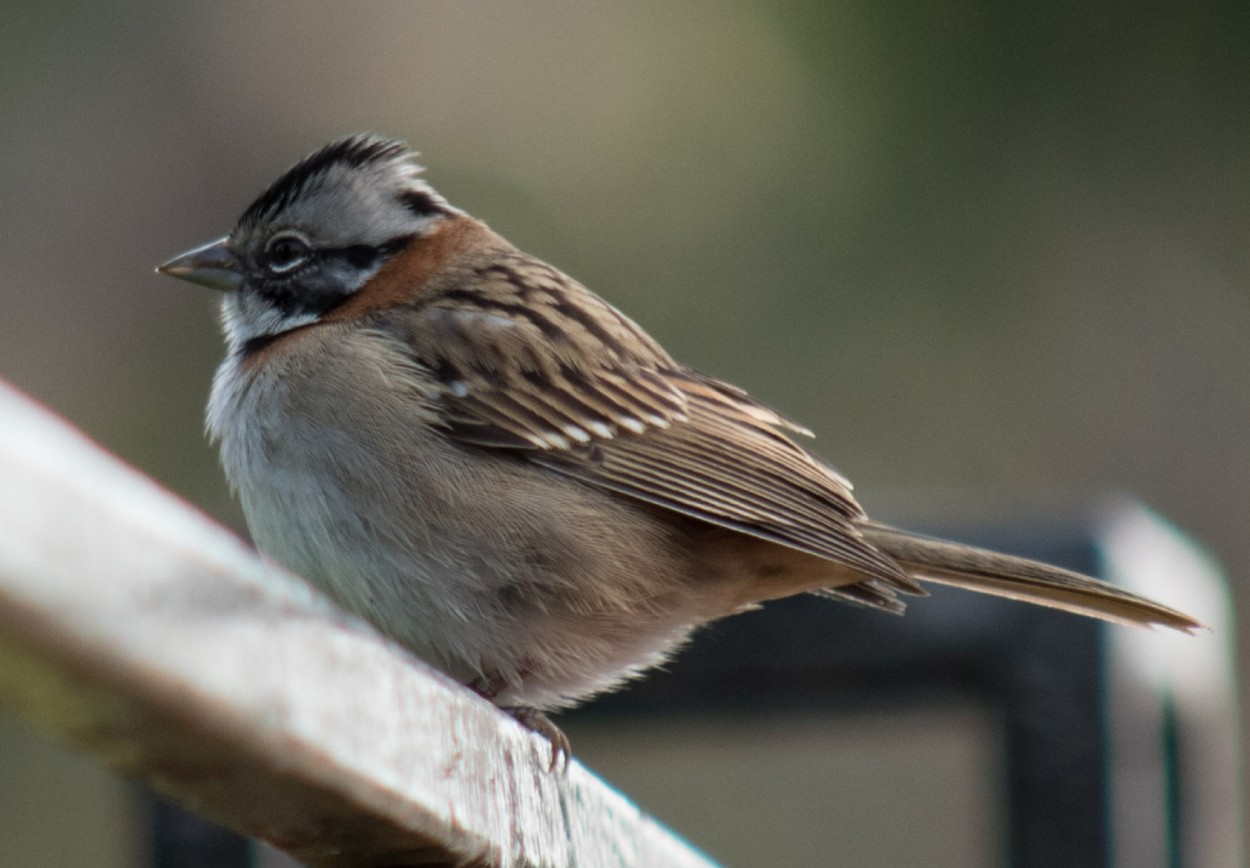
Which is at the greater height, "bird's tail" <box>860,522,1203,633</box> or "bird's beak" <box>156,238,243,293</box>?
"bird's beak" <box>156,238,243,293</box>

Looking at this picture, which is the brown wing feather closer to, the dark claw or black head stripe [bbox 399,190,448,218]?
black head stripe [bbox 399,190,448,218]

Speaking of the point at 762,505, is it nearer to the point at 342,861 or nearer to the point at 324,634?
the point at 342,861

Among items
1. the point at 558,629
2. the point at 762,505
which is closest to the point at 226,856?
the point at 558,629

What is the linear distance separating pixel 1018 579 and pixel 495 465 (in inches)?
36.2

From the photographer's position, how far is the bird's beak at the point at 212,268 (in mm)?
3395

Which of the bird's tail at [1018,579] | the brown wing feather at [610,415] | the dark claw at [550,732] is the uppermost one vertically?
the brown wing feather at [610,415]

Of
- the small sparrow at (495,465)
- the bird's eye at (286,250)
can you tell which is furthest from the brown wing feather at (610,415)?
the bird's eye at (286,250)

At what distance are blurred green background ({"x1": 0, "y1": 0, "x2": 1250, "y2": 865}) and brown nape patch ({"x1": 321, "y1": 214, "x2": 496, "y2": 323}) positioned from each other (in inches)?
182

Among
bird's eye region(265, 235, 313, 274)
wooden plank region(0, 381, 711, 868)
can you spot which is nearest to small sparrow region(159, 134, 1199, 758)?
bird's eye region(265, 235, 313, 274)

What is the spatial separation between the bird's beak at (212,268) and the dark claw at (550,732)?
137 centimetres

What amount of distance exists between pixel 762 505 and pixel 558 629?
46 centimetres

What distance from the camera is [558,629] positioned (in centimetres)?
276

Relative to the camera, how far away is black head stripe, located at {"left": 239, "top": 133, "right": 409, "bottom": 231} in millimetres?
3406

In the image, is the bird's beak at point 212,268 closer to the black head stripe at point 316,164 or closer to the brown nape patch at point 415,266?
the black head stripe at point 316,164
